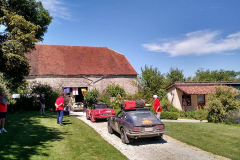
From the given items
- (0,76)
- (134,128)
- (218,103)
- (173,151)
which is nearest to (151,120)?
(134,128)

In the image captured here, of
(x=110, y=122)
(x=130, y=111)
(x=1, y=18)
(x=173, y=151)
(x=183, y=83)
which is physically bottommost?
(x=173, y=151)

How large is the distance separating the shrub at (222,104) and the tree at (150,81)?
10.0m

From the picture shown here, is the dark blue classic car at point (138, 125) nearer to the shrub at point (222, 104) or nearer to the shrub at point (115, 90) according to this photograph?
the shrub at point (222, 104)

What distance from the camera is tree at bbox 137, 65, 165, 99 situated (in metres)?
24.3

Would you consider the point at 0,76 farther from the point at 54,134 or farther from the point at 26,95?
the point at 54,134

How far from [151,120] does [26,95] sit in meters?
17.1

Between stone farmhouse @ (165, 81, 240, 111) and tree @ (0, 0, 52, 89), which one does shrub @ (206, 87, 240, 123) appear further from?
tree @ (0, 0, 52, 89)

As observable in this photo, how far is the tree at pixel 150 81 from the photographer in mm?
24344

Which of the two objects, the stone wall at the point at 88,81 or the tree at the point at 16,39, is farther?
the stone wall at the point at 88,81

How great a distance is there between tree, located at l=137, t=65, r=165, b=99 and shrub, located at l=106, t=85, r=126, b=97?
215 inches

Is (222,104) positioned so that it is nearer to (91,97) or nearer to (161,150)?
(161,150)

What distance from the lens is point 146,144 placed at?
7906mm

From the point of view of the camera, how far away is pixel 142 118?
8086mm

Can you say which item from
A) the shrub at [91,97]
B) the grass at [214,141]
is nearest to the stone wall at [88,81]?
the shrub at [91,97]
